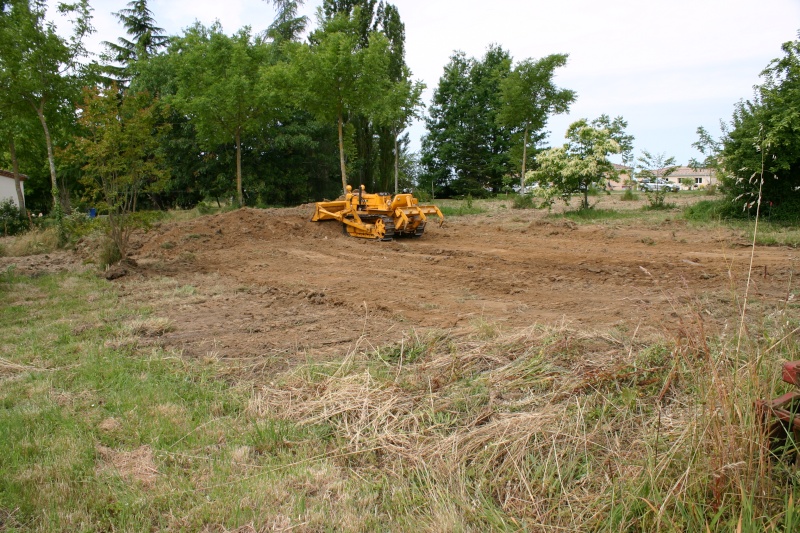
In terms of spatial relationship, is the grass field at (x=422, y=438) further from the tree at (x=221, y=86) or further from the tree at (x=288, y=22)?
the tree at (x=288, y=22)

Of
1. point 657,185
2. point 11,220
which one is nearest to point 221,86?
point 11,220

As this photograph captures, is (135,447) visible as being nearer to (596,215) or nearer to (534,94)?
(596,215)

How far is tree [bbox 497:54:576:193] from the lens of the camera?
87.9 ft

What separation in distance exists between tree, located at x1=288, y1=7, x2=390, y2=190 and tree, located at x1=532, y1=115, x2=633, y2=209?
7.83m

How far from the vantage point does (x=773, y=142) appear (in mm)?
12969

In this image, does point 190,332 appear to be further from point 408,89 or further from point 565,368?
point 408,89

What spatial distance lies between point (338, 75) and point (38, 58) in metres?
10.1

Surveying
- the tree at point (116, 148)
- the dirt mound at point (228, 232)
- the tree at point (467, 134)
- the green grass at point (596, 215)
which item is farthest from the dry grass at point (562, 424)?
the tree at point (467, 134)

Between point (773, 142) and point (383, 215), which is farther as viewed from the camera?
point (383, 215)

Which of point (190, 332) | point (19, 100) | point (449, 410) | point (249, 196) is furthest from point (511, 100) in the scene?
point (449, 410)

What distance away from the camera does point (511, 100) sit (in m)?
27.6

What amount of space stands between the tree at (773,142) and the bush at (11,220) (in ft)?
75.2

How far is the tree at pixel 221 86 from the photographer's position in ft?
80.0

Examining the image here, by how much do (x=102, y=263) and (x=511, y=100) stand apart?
21.3 m
